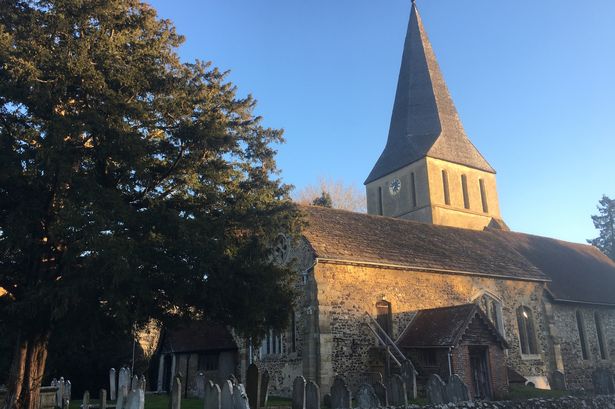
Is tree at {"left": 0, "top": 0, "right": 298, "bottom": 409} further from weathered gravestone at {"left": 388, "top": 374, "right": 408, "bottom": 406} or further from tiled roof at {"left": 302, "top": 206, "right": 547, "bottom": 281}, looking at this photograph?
tiled roof at {"left": 302, "top": 206, "right": 547, "bottom": 281}

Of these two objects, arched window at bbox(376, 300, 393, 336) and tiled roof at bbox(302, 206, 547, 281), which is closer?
arched window at bbox(376, 300, 393, 336)

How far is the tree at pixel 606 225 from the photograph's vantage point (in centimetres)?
5703

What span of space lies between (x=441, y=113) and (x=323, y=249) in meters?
24.7

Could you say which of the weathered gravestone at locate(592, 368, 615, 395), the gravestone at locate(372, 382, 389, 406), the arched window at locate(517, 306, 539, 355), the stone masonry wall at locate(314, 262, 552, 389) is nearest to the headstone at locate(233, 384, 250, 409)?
the gravestone at locate(372, 382, 389, 406)

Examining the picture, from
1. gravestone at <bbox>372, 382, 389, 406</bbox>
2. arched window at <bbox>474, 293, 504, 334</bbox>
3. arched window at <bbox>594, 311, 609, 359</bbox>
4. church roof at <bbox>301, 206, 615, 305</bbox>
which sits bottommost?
gravestone at <bbox>372, 382, 389, 406</bbox>

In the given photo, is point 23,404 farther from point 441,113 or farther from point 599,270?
point 441,113

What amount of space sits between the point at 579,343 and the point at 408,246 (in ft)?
35.0

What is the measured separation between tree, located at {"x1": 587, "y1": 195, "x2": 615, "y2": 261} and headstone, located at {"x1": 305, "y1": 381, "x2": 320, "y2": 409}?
56.2m

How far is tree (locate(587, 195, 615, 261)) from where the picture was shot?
57.0 m

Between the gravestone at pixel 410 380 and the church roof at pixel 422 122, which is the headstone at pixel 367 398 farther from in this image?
the church roof at pixel 422 122

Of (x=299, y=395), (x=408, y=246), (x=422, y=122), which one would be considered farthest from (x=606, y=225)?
(x=299, y=395)

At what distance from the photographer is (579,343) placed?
83.4 ft

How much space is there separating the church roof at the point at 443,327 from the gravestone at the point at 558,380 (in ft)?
21.7

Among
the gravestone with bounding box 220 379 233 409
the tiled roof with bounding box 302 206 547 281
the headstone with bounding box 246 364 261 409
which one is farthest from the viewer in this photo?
the tiled roof with bounding box 302 206 547 281
